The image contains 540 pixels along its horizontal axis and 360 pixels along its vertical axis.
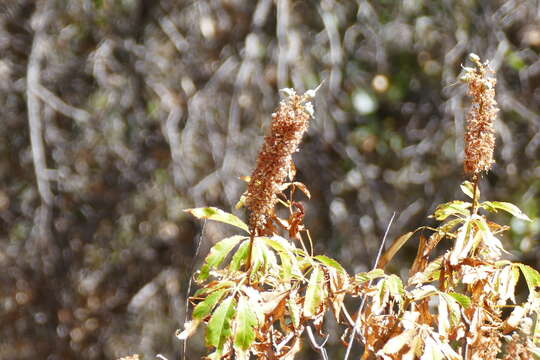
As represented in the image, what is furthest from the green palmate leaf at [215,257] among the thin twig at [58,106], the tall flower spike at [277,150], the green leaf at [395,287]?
the thin twig at [58,106]

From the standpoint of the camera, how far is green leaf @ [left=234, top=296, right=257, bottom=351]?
843 mm

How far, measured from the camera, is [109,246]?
2.15 meters

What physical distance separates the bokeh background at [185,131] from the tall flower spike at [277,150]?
4.18ft

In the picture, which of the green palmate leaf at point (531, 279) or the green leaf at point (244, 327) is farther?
the green palmate leaf at point (531, 279)

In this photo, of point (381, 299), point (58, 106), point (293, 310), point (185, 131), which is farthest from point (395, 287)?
point (58, 106)

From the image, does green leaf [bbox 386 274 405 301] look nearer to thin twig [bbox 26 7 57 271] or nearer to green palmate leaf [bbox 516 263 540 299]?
green palmate leaf [bbox 516 263 540 299]

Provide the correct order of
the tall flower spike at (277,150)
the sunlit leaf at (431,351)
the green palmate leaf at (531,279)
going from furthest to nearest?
1. the green palmate leaf at (531,279)
2. the sunlit leaf at (431,351)
3. the tall flower spike at (277,150)

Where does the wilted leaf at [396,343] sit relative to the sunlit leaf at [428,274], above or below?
below

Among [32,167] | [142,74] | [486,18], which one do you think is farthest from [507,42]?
[32,167]

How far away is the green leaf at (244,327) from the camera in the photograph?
33.2 inches

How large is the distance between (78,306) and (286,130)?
1.58 meters

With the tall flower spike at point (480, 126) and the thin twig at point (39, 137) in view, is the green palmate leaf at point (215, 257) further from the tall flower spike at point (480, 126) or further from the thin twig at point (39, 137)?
the thin twig at point (39, 137)

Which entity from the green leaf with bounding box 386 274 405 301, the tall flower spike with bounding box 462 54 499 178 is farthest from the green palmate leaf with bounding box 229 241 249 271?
the tall flower spike with bounding box 462 54 499 178

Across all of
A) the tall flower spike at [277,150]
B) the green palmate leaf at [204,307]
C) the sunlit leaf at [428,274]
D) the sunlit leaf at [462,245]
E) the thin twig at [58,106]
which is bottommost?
the sunlit leaf at [428,274]
